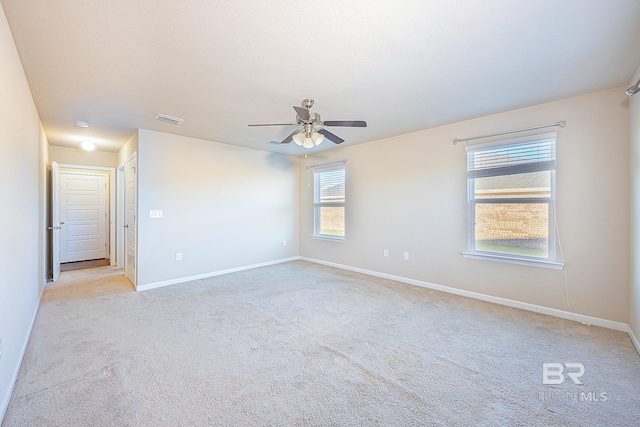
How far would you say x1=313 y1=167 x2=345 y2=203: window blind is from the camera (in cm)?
554

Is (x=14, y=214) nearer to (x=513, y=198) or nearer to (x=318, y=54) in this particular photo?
(x=318, y=54)

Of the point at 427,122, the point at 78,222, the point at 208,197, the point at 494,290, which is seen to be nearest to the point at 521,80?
the point at 427,122

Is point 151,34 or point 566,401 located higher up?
point 151,34

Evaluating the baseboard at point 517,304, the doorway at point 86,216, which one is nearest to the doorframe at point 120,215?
the doorway at point 86,216

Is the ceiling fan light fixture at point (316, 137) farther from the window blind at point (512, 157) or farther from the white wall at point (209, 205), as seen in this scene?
the white wall at point (209, 205)

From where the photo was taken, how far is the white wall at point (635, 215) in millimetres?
2441

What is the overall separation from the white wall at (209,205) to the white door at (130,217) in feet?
0.82

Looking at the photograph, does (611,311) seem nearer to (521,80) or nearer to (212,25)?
(521,80)

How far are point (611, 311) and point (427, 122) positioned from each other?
2.96 m

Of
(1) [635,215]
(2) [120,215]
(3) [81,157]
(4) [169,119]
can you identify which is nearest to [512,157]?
(1) [635,215]

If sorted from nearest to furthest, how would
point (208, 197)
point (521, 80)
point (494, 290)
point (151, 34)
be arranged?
point (151, 34) < point (521, 80) < point (494, 290) < point (208, 197)

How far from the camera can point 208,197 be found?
4.88 metres

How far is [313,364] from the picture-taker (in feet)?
7.17

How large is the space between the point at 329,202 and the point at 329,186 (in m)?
0.35
